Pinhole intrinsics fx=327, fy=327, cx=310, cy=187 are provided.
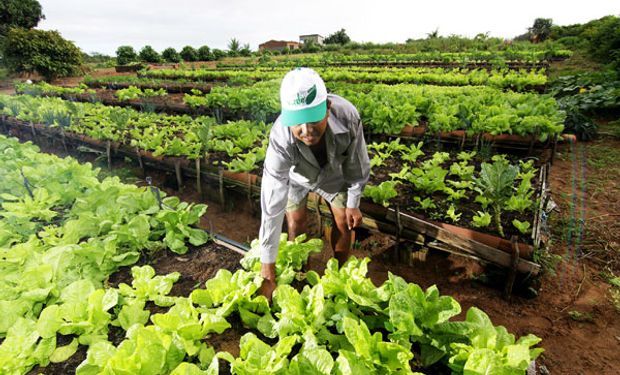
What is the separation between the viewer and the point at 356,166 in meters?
2.39

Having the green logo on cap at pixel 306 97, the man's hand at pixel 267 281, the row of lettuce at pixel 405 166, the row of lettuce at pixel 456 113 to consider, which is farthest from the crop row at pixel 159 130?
the green logo on cap at pixel 306 97

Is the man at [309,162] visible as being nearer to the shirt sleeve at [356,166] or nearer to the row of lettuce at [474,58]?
the shirt sleeve at [356,166]

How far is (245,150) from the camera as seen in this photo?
5102mm

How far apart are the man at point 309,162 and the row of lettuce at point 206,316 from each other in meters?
0.29

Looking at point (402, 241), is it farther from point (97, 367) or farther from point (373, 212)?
point (97, 367)

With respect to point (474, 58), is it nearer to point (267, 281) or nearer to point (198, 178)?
point (198, 178)

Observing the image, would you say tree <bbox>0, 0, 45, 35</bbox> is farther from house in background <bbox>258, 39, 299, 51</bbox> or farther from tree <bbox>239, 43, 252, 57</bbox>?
house in background <bbox>258, 39, 299, 51</bbox>

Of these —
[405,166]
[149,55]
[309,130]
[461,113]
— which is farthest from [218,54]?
[309,130]

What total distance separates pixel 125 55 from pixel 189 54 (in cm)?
546

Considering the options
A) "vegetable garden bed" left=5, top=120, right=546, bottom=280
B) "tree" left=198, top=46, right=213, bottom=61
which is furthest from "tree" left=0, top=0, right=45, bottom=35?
"vegetable garden bed" left=5, top=120, right=546, bottom=280

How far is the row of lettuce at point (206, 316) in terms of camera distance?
1.27 m

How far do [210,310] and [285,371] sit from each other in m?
0.61

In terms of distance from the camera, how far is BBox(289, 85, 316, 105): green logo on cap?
1565mm

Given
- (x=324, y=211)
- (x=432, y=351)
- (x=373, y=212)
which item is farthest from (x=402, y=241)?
(x=432, y=351)
